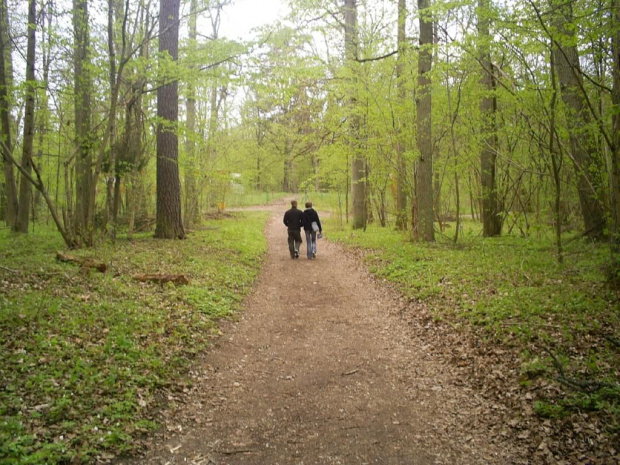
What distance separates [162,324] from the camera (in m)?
5.96

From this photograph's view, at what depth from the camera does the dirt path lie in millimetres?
3586

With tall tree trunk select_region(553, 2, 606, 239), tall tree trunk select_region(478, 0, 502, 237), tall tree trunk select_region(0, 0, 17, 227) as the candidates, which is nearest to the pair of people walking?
tall tree trunk select_region(478, 0, 502, 237)

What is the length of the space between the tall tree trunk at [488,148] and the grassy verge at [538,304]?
2.07 metres

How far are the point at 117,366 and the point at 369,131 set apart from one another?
11.9 metres

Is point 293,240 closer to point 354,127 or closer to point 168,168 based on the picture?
point 168,168

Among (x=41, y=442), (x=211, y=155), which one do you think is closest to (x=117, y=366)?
(x=41, y=442)

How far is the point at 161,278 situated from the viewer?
25.9 feet

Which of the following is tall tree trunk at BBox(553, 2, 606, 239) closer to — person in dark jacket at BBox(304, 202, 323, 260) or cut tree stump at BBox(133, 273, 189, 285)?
person in dark jacket at BBox(304, 202, 323, 260)

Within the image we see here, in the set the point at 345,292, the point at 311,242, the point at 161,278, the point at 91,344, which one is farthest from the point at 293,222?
the point at 91,344

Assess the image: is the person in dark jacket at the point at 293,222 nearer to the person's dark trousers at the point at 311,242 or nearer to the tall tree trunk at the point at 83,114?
the person's dark trousers at the point at 311,242

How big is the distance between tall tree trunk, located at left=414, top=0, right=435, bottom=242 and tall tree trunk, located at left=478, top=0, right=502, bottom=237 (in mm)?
1474

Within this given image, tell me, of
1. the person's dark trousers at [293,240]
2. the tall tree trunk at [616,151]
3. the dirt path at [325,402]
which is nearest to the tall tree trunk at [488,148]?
the tall tree trunk at [616,151]

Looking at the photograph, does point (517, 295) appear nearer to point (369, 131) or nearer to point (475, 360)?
point (475, 360)

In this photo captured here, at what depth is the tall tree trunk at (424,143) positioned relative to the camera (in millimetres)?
11578
